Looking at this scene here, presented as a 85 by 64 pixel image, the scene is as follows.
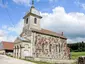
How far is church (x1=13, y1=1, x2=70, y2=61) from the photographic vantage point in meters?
38.3

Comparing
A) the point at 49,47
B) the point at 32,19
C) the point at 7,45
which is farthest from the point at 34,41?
the point at 7,45

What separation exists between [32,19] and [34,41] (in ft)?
20.8

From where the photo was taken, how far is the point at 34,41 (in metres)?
39.8

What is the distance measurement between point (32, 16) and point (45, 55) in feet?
38.2

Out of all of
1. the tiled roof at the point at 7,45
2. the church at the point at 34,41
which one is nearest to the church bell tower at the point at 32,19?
the church at the point at 34,41

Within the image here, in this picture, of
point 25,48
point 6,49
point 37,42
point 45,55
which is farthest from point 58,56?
point 6,49

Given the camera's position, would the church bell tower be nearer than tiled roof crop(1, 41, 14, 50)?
Yes

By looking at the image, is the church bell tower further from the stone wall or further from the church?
the stone wall

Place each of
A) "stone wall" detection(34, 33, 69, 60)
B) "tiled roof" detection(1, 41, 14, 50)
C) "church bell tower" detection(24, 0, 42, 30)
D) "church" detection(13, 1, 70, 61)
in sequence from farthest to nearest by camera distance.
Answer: "tiled roof" detection(1, 41, 14, 50)
"church bell tower" detection(24, 0, 42, 30)
"stone wall" detection(34, 33, 69, 60)
"church" detection(13, 1, 70, 61)

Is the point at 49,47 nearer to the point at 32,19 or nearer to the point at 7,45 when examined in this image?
the point at 32,19

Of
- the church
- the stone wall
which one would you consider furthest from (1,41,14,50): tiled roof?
the stone wall

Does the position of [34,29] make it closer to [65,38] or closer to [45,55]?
[45,55]

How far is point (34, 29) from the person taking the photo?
40719 mm

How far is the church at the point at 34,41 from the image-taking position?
38344 millimetres
